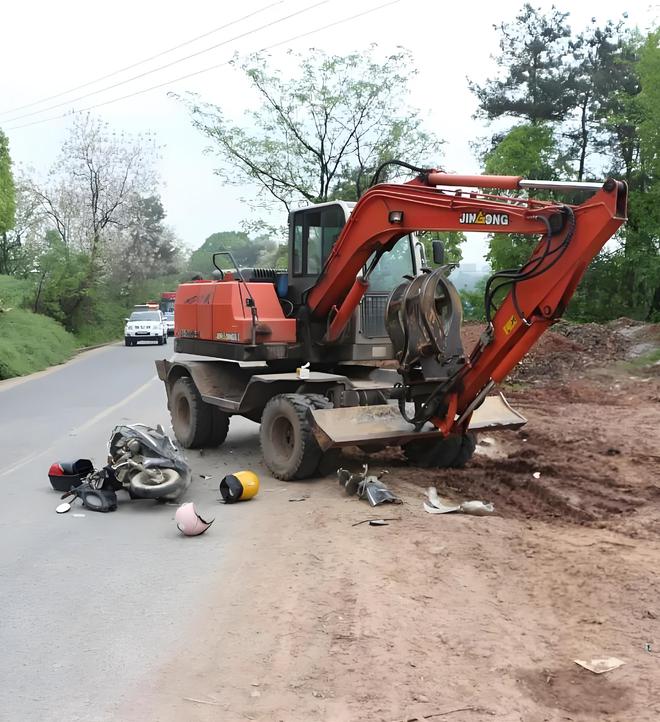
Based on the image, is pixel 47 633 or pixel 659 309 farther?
pixel 659 309

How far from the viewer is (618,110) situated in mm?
30359

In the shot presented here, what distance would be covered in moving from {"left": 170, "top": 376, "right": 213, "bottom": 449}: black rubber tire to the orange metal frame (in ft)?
11.2

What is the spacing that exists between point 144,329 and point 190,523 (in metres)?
33.4

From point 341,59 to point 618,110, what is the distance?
11.6 m

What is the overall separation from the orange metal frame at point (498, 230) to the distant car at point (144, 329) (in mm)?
31335

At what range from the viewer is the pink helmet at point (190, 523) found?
729 centimetres

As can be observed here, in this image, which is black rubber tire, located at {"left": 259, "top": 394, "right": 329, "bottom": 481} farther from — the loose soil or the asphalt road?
the asphalt road

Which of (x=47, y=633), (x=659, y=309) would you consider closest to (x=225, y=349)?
(x=47, y=633)

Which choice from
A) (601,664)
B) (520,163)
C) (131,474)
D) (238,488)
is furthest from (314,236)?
(520,163)

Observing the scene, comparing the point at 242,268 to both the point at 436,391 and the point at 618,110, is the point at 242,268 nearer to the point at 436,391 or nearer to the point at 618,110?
the point at 436,391

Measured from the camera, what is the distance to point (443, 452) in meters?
9.52

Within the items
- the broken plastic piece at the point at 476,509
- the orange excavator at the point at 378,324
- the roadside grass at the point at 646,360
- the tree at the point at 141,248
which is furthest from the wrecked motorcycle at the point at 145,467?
the tree at the point at 141,248

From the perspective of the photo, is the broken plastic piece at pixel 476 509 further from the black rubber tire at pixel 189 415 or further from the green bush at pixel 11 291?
the green bush at pixel 11 291

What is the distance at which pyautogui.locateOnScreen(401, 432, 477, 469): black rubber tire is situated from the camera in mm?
9523
